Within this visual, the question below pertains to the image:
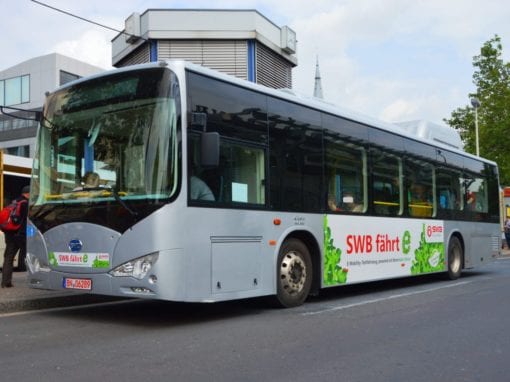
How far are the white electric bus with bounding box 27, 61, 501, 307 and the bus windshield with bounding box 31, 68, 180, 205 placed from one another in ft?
0.05

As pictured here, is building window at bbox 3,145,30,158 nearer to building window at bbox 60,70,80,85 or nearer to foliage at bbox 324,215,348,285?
building window at bbox 60,70,80,85

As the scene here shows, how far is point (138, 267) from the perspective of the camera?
23.4ft

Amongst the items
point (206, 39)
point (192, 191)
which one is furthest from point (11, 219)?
point (206, 39)

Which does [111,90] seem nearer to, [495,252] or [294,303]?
[294,303]

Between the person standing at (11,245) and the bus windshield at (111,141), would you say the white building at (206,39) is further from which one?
the bus windshield at (111,141)

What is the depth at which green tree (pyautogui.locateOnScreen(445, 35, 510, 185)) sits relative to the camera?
34.6m

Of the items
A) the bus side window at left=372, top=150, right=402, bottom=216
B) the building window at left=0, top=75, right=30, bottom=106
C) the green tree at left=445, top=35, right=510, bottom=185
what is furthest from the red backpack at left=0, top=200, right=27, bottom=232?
the building window at left=0, top=75, right=30, bottom=106

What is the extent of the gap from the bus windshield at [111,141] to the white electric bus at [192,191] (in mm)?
16

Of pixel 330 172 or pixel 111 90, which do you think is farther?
pixel 330 172

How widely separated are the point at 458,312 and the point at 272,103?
392 centimetres

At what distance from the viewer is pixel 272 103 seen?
352 inches

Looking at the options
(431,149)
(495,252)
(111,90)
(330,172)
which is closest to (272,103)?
(330,172)

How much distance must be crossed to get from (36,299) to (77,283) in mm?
1680

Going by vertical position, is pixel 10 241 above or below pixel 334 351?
above
